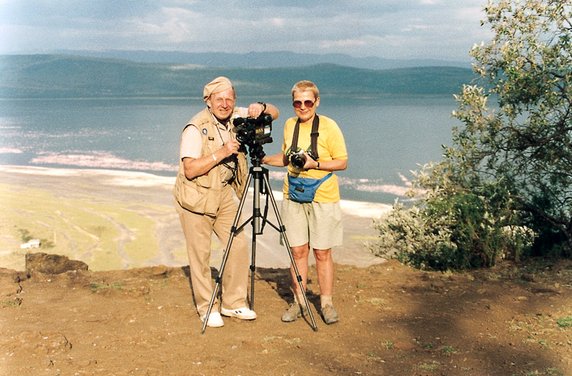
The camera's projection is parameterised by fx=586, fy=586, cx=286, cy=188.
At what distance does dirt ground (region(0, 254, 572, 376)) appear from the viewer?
4.70m

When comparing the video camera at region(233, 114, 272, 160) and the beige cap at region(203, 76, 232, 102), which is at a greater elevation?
the beige cap at region(203, 76, 232, 102)

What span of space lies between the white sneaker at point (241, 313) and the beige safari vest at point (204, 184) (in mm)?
1012

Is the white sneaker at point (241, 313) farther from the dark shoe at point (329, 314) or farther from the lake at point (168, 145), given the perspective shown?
the lake at point (168, 145)

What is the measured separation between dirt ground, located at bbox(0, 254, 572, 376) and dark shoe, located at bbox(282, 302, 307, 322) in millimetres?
80

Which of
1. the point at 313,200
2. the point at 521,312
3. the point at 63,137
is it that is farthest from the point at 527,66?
the point at 63,137

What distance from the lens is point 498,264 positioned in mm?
9094

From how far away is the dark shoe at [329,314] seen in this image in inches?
221

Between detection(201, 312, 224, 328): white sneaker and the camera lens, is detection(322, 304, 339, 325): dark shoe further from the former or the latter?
the camera lens

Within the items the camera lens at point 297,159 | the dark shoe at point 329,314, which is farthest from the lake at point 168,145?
the camera lens at point 297,159

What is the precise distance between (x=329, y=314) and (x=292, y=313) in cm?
36

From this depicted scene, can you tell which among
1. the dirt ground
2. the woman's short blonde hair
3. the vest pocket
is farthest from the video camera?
the dirt ground

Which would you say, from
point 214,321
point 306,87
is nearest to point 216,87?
point 306,87

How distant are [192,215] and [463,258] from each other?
17.1 feet

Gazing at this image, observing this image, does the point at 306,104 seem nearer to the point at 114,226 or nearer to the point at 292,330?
the point at 292,330
